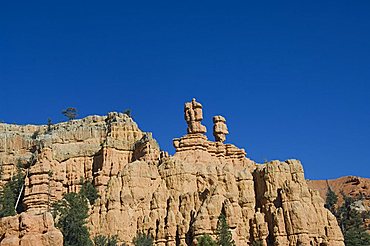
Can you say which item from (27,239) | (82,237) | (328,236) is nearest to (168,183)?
(82,237)

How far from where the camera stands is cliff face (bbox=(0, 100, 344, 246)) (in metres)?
56.2

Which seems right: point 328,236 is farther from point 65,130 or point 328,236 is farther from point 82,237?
point 65,130

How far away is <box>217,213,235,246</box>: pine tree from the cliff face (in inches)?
44.2

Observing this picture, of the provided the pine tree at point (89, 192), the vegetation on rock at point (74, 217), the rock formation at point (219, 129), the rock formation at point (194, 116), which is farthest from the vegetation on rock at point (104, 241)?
the rock formation at point (219, 129)

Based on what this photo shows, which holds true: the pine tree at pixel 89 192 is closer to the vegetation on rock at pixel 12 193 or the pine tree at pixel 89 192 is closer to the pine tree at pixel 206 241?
the vegetation on rock at pixel 12 193

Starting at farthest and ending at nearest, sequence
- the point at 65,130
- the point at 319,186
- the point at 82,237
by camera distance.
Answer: the point at 319,186 < the point at 65,130 < the point at 82,237

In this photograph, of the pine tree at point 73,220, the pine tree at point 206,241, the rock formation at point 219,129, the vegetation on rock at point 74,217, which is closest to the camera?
the pine tree at point 206,241

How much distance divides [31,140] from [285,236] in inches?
1317

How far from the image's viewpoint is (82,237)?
168ft

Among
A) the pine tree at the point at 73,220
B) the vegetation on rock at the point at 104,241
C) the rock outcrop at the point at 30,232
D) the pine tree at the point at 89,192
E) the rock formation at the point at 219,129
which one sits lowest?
the rock outcrop at the point at 30,232

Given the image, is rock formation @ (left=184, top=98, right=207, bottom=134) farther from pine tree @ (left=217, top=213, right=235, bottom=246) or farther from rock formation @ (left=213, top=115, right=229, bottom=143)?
pine tree @ (left=217, top=213, right=235, bottom=246)

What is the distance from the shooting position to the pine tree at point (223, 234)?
51391mm

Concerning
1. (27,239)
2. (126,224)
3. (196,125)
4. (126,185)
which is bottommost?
(27,239)

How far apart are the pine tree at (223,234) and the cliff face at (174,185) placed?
3.68ft
